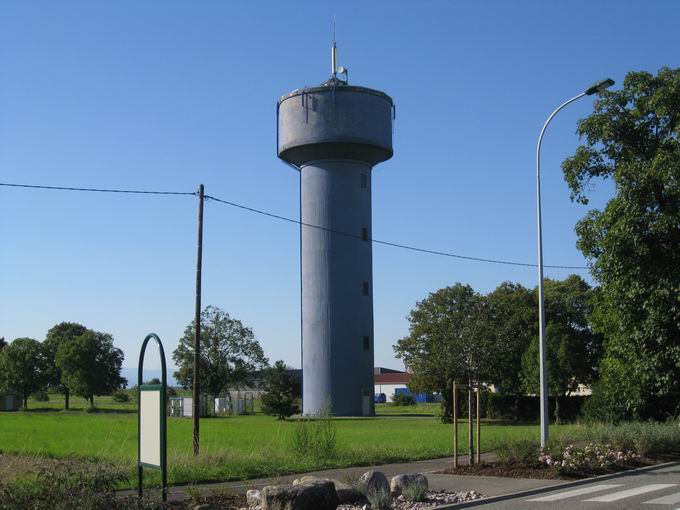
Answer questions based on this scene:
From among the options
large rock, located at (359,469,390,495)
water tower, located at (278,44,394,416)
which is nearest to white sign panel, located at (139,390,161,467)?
large rock, located at (359,469,390,495)

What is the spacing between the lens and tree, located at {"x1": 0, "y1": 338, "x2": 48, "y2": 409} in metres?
95.0

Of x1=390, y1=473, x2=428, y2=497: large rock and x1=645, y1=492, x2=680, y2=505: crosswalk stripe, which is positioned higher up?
x1=390, y1=473, x2=428, y2=497: large rock

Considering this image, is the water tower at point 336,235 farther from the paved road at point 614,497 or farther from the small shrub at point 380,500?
the small shrub at point 380,500

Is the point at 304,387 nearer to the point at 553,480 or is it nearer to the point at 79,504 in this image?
the point at 553,480

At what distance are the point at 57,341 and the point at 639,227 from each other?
8922 centimetres

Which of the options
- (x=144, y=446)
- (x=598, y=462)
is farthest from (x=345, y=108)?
(x=144, y=446)

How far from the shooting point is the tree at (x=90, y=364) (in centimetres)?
9031

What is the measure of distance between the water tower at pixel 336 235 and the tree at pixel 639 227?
28.1 m

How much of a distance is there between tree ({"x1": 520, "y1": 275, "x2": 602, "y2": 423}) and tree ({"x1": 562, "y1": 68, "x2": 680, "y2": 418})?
24947mm

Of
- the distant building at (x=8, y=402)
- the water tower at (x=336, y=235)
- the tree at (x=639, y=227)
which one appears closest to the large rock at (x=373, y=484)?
the tree at (x=639, y=227)

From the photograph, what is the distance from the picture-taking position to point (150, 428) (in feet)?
40.9

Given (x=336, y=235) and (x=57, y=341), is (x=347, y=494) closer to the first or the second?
(x=336, y=235)

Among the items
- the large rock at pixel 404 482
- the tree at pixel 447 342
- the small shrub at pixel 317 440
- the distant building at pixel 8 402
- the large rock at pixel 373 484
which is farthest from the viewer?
the distant building at pixel 8 402

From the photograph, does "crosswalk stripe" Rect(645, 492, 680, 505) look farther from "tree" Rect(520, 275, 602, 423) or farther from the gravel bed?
"tree" Rect(520, 275, 602, 423)
